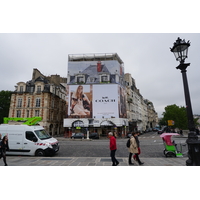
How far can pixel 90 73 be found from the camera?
122 feet

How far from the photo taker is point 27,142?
9.50m

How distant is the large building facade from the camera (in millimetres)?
33594

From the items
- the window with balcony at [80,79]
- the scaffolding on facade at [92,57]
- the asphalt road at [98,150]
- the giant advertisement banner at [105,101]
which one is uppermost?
the scaffolding on facade at [92,57]

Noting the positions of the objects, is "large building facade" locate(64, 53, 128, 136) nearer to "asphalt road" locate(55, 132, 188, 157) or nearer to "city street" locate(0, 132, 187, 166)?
"asphalt road" locate(55, 132, 188, 157)

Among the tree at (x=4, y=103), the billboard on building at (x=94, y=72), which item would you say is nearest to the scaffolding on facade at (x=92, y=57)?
the billboard on building at (x=94, y=72)

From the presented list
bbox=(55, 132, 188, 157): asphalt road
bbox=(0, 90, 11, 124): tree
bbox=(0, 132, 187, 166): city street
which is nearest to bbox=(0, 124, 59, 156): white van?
bbox=(0, 132, 187, 166): city street

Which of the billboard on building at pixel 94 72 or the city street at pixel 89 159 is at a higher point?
the billboard on building at pixel 94 72

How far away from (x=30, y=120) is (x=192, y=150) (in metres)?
10.6

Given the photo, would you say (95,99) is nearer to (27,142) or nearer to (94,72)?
(94,72)

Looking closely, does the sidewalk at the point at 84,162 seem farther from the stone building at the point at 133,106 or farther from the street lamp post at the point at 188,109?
the stone building at the point at 133,106

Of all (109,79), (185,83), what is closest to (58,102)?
→ (109,79)

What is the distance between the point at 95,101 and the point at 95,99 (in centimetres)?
49

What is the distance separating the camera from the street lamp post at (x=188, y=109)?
481 cm

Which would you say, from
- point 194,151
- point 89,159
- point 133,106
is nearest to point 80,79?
point 133,106
